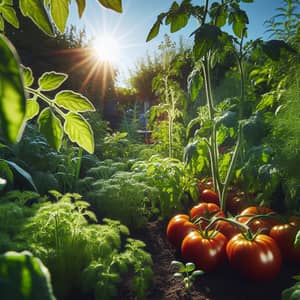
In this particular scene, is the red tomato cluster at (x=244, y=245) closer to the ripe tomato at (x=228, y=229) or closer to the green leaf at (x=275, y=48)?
the ripe tomato at (x=228, y=229)

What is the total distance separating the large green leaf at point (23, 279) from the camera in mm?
123

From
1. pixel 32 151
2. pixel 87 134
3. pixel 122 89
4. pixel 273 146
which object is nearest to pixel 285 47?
pixel 273 146

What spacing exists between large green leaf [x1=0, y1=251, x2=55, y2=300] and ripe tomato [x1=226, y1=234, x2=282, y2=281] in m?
1.52

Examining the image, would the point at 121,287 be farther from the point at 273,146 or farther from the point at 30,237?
the point at 273,146

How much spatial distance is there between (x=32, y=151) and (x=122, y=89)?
7.61m

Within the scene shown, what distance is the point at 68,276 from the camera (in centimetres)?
136

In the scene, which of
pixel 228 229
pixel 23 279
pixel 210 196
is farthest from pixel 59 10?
pixel 210 196

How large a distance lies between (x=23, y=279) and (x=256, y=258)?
153cm

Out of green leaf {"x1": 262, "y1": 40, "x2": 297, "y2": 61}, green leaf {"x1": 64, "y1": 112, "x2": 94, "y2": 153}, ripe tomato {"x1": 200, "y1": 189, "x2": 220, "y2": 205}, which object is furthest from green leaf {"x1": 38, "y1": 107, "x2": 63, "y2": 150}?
ripe tomato {"x1": 200, "y1": 189, "x2": 220, "y2": 205}

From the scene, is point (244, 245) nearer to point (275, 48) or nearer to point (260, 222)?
point (260, 222)

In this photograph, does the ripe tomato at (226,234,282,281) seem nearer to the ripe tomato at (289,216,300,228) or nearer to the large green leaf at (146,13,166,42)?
the ripe tomato at (289,216,300,228)

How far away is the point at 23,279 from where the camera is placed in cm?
13

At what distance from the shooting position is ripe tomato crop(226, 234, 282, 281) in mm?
1476

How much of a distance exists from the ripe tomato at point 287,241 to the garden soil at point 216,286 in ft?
0.22
